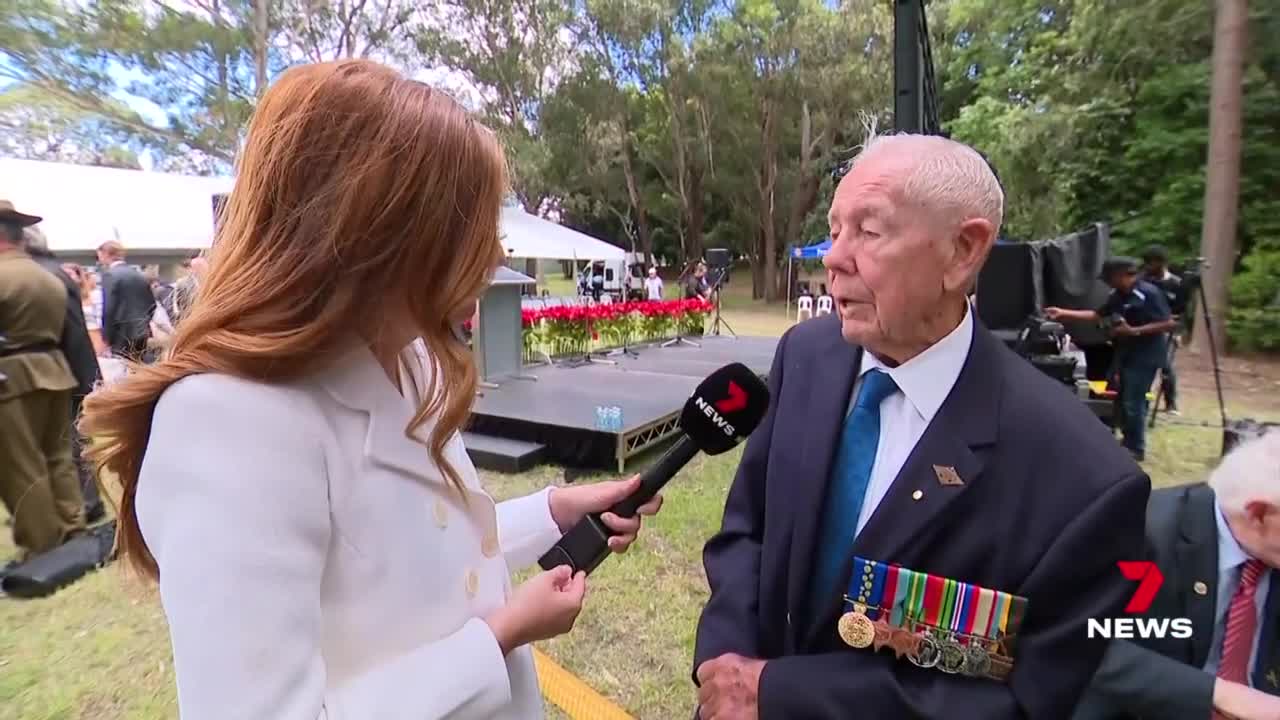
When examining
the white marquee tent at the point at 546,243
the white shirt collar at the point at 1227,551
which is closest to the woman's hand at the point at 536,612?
the white shirt collar at the point at 1227,551

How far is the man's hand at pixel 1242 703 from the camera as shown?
4.50ft

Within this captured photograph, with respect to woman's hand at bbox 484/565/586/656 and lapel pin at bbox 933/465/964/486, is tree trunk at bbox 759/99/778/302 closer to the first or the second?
lapel pin at bbox 933/465/964/486

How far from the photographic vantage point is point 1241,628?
1553 mm

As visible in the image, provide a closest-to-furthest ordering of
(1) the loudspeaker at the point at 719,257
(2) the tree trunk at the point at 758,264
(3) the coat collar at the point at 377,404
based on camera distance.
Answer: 1. (3) the coat collar at the point at 377,404
2. (1) the loudspeaker at the point at 719,257
3. (2) the tree trunk at the point at 758,264

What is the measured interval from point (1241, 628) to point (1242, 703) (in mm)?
226

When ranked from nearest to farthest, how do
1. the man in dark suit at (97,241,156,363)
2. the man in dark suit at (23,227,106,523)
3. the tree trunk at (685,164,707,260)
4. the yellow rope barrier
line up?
the yellow rope barrier
the man in dark suit at (23,227,106,523)
the man in dark suit at (97,241,156,363)
the tree trunk at (685,164,707,260)

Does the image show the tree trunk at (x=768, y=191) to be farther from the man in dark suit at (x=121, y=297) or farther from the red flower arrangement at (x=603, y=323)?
the man in dark suit at (x=121, y=297)

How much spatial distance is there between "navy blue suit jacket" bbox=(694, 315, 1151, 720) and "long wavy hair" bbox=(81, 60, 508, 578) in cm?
86

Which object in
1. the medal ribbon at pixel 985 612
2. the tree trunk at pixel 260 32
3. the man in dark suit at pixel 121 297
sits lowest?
the medal ribbon at pixel 985 612

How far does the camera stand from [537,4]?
25047 mm

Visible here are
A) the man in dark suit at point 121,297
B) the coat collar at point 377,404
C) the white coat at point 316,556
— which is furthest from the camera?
the man in dark suit at point 121,297

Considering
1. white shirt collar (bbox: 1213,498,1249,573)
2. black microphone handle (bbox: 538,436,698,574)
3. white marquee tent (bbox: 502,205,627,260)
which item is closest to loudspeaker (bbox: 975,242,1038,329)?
white shirt collar (bbox: 1213,498,1249,573)

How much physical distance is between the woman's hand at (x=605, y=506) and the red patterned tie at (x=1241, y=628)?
132 centimetres

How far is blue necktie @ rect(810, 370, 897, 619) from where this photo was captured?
4.44 feet
